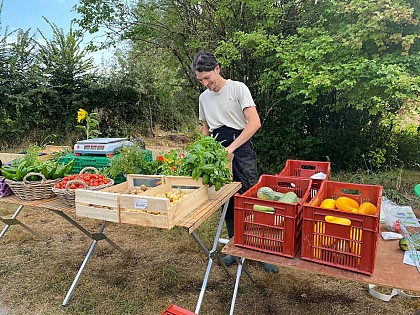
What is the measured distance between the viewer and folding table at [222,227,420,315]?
1.52 metres

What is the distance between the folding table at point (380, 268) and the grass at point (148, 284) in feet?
3.40

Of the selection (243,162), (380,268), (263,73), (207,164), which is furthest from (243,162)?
(263,73)

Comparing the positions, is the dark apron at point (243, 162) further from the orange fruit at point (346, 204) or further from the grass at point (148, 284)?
the orange fruit at point (346, 204)

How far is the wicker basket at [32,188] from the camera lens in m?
2.41

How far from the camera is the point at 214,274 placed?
10.3ft

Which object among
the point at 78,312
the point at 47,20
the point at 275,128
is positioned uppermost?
the point at 47,20

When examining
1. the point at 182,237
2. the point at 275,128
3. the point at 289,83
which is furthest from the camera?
the point at 275,128

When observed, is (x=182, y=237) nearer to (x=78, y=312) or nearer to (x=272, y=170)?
(x=78, y=312)

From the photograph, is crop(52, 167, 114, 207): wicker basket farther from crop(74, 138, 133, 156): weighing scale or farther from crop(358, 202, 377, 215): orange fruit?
crop(358, 202, 377, 215): orange fruit

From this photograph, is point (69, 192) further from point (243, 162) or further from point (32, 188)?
point (243, 162)

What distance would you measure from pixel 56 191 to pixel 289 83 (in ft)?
10.3

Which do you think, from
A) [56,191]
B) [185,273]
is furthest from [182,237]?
[56,191]

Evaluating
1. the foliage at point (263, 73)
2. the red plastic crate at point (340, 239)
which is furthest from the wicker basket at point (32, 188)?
the foliage at point (263, 73)

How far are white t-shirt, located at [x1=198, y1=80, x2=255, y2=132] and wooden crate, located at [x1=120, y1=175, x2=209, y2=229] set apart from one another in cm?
83
